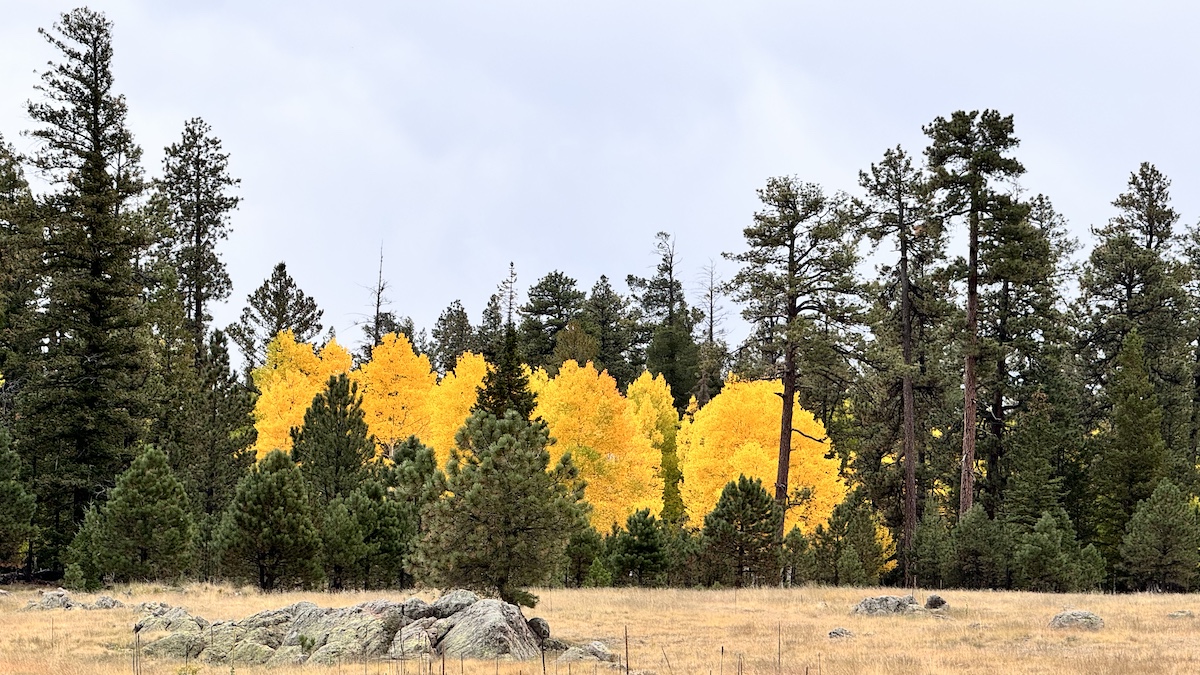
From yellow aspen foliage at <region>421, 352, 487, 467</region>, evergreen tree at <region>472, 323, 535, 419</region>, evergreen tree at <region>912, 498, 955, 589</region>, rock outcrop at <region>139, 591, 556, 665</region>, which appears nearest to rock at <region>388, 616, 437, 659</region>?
rock outcrop at <region>139, 591, 556, 665</region>

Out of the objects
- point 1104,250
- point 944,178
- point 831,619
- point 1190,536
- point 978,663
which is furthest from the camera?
point 1104,250

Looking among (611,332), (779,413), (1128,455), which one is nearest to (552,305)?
(611,332)

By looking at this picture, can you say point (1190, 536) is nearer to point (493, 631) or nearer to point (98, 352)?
point (493, 631)

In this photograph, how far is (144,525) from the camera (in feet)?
82.0

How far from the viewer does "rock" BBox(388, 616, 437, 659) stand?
46.5 ft

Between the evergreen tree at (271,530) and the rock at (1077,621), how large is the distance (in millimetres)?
17308

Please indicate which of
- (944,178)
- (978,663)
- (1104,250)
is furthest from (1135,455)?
(978,663)

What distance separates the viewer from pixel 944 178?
31.3 metres

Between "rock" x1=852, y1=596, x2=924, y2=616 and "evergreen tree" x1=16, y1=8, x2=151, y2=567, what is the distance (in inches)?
906

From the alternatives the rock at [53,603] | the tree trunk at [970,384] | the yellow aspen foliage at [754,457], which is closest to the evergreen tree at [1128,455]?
the tree trunk at [970,384]

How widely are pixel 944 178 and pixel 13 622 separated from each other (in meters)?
28.7

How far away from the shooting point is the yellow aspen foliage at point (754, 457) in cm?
3384

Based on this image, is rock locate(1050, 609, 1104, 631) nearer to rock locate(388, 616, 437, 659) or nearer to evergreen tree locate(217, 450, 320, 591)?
rock locate(388, 616, 437, 659)

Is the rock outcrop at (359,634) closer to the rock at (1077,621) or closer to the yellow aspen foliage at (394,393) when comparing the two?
the rock at (1077,621)
